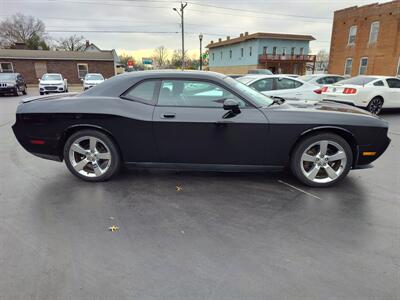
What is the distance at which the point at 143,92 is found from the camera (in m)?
3.84

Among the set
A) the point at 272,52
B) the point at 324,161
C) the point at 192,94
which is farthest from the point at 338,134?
the point at 272,52

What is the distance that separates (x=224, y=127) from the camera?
3.66m

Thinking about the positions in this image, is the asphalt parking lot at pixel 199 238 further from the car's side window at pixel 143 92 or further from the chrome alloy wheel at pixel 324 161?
the car's side window at pixel 143 92

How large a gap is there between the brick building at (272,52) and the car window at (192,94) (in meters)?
39.6

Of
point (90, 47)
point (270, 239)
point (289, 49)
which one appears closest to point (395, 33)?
point (289, 49)

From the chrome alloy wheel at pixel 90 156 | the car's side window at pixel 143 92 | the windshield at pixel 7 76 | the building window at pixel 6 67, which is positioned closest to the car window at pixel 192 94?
the car's side window at pixel 143 92

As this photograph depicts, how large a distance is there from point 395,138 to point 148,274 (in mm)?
7044

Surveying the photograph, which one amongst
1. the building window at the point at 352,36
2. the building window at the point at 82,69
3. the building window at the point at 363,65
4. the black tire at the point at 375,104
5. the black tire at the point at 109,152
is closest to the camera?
the black tire at the point at 109,152

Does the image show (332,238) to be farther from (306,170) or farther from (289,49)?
(289,49)

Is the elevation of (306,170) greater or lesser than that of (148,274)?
greater

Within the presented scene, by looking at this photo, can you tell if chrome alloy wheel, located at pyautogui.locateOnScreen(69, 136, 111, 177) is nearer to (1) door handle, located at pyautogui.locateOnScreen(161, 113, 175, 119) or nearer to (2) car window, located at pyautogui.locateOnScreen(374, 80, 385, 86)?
(1) door handle, located at pyautogui.locateOnScreen(161, 113, 175, 119)

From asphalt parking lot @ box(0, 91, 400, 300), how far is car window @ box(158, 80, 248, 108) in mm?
1153

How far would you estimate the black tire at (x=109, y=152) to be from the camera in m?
3.88

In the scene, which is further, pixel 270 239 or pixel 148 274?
pixel 270 239
